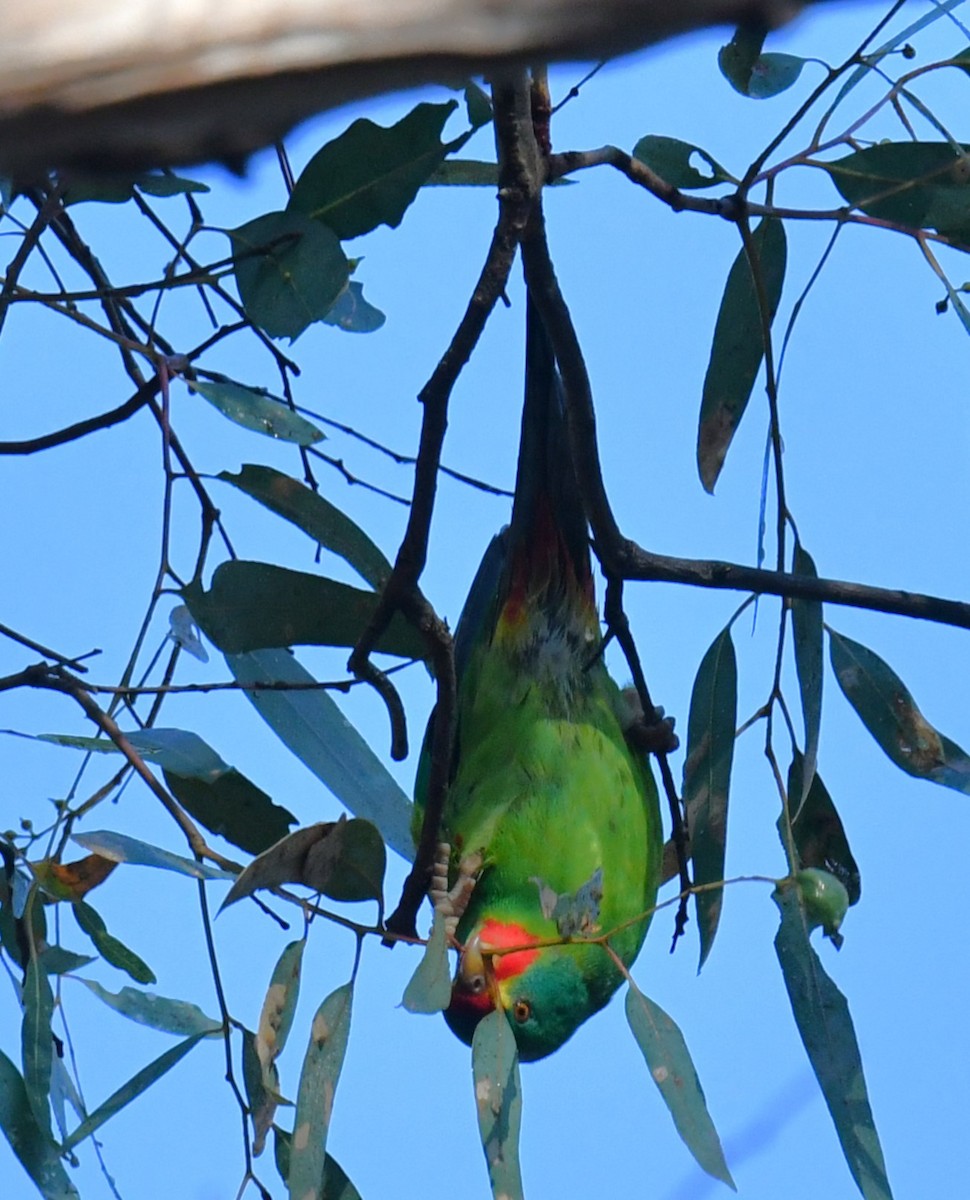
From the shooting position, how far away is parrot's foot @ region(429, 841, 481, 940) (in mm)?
2186

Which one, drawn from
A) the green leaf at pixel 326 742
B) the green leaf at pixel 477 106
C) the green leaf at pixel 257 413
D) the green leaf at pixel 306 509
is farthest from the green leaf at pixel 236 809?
the green leaf at pixel 477 106

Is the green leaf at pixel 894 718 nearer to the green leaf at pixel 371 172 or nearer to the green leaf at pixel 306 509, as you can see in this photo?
the green leaf at pixel 306 509

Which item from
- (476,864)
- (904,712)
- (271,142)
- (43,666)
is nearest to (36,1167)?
(43,666)

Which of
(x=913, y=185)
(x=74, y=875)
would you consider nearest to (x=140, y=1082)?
(x=74, y=875)

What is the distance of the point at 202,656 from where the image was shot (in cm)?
210

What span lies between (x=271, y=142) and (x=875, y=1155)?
59.6 inches

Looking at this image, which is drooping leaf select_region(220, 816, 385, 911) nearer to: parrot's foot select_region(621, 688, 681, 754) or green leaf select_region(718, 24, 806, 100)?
parrot's foot select_region(621, 688, 681, 754)

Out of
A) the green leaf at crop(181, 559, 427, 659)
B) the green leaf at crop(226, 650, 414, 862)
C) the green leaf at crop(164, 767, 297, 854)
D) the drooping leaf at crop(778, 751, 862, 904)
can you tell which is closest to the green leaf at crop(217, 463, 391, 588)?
the green leaf at crop(181, 559, 427, 659)

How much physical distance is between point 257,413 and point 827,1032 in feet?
3.36

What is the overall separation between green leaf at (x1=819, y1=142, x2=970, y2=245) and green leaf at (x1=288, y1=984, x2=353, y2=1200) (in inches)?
45.3

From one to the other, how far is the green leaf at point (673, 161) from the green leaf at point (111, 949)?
126 cm

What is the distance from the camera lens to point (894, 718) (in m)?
1.92

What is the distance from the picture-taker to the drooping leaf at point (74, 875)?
1.83m

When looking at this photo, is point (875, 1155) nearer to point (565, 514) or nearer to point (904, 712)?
point (904, 712)
